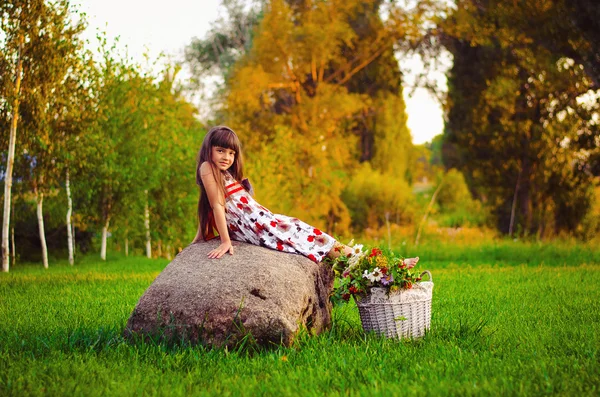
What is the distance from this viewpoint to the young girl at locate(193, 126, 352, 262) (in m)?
6.32

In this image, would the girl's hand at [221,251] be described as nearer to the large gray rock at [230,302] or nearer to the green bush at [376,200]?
the large gray rock at [230,302]

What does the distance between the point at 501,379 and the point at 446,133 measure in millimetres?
24477

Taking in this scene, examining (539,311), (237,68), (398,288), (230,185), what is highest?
(237,68)

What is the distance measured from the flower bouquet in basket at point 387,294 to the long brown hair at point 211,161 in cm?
162

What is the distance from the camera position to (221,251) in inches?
234

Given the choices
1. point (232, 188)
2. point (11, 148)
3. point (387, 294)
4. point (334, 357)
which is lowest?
point (334, 357)

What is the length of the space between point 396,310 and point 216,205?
2.04 m

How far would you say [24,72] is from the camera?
496 inches

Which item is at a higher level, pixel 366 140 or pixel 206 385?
pixel 366 140

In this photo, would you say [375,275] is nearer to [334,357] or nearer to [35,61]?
[334,357]

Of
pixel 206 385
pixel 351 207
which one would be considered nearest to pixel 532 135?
pixel 351 207

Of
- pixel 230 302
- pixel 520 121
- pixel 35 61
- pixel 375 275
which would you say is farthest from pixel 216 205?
pixel 520 121

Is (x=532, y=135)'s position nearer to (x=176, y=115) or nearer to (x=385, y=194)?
(x=385, y=194)

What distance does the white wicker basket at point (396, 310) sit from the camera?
5.68 meters
